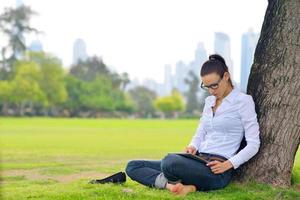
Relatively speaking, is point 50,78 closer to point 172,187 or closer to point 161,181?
point 161,181

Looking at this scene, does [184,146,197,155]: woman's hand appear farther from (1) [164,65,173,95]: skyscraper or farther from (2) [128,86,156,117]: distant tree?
(1) [164,65,173,95]: skyscraper

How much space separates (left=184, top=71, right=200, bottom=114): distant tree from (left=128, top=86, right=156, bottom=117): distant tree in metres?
6.04

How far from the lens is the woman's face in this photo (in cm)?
467

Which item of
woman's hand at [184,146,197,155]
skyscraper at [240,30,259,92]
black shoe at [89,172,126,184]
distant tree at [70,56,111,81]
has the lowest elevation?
black shoe at [89,172,126,184]

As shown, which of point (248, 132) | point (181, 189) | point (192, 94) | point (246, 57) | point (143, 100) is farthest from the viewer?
point (192, 94)

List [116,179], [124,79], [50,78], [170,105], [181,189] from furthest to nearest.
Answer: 1. [170,105]
2. [124,79]
3. [50,78]
4. [116,179]
5. [181,189]

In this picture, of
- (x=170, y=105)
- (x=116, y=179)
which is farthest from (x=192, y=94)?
(x=116, y=179)

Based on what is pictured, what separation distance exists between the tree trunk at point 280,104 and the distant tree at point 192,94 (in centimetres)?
8400

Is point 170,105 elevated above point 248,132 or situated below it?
above

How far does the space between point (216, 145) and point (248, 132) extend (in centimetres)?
30

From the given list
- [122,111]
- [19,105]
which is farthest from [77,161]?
[122,111]

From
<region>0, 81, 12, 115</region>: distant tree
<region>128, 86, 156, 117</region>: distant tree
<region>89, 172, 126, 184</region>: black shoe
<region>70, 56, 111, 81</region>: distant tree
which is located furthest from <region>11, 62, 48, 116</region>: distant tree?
<region>89, 172, 126, 184</region>: black shoe

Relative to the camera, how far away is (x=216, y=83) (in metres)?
4.68

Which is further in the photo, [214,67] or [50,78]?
[50,78]
